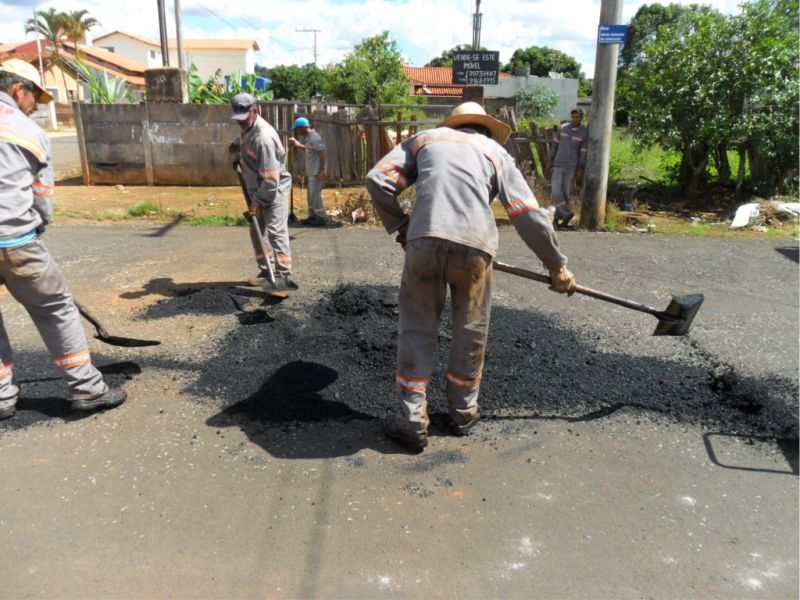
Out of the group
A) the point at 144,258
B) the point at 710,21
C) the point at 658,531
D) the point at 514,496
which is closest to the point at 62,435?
the point at 514,496

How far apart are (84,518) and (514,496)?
209 cm

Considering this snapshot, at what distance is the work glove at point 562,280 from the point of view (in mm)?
3385

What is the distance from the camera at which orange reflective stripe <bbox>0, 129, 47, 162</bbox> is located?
10.8 feet

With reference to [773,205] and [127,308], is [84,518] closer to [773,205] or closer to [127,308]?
[127,308]

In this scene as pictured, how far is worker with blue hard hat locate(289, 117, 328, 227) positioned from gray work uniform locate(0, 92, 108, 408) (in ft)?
20.8

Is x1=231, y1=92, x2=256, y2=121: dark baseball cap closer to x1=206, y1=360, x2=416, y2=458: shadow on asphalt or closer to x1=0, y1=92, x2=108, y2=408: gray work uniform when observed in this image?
x1=0, y1=92, x2=108, y2=408: gray work uniform

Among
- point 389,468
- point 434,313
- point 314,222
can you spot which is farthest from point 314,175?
point 389,468

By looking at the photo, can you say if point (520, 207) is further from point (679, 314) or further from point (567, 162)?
point (567, 162)

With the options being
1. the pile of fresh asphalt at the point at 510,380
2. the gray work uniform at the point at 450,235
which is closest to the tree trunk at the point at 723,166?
the pile of fresh asphalt at the point at 510,380

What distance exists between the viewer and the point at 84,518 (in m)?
Result: 2.83

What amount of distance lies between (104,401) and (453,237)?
8.06ft

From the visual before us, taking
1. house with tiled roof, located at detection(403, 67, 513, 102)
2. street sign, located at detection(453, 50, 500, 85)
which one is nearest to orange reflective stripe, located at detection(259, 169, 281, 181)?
street sign, located at detection(453, 50, 500, 85)

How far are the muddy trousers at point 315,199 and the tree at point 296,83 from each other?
102ft

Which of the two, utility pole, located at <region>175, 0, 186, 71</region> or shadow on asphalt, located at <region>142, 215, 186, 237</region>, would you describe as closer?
shadow on asphalt, located at <region>142, 215, 186, 237</region>
